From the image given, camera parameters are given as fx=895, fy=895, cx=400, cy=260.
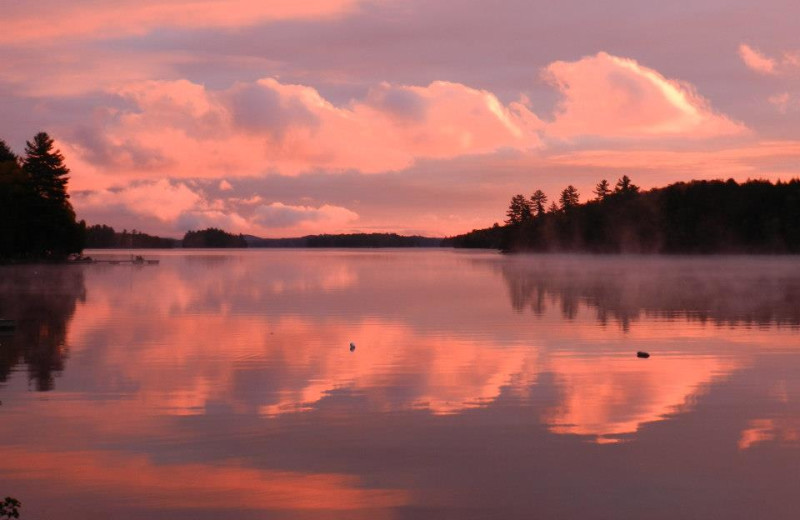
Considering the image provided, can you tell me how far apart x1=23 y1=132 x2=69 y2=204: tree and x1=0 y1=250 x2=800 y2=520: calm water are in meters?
81.1

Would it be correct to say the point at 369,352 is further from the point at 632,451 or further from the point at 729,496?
the point at 729,496

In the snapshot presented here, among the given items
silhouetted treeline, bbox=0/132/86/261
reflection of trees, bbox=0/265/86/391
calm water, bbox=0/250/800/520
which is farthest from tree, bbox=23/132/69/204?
calm water, bbox=0/250/800/520

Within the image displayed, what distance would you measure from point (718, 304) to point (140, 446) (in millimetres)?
37088

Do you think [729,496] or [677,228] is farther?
[677,228]

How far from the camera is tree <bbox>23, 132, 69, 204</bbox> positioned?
11000 cm

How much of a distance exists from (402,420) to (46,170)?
345 feet

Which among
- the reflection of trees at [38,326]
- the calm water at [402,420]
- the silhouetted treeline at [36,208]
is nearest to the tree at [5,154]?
the silhouetted treeline at [36,208]

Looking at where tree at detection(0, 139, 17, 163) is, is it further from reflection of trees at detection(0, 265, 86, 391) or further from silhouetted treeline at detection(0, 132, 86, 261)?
reflection of trees at detection(0, 265, 86, 391)

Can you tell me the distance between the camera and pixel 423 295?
182 ft

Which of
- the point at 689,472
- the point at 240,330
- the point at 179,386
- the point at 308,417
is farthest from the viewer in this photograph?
the point at 240,330

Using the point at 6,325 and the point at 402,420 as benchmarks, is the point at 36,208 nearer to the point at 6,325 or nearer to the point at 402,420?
the point at 6,325

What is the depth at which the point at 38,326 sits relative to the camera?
113 feet

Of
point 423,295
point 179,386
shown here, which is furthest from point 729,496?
point 423,295

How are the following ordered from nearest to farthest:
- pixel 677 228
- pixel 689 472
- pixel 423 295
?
pixel 689 472 → pixel 423 295 → pixel 677 228
